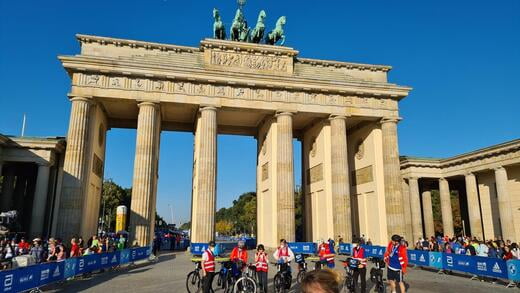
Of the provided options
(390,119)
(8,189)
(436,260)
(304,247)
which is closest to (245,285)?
(436,260)

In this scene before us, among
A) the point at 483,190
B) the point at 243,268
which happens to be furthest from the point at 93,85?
the point at 483,190

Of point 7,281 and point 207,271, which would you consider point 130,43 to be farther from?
point 207,271

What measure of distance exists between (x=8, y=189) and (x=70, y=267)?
842 inches

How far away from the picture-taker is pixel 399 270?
10.2 metres

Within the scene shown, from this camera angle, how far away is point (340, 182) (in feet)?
104

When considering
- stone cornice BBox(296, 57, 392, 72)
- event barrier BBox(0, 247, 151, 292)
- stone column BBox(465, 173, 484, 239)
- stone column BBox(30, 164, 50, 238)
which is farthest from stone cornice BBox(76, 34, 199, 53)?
stone column BBox(465, 173, 484, 239)

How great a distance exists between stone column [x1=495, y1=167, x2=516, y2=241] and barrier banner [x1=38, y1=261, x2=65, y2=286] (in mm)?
31716

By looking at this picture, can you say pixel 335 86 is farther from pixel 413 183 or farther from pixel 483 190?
pixel 483 190

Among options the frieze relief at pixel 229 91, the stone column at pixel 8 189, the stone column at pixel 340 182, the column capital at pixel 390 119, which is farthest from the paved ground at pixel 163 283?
the column capital at pixel 390 119

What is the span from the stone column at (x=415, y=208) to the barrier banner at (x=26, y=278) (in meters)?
34.6

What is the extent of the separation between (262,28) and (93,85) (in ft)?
53.3

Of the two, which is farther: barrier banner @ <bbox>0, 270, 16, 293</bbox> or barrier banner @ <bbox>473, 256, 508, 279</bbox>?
barrier banner @ <bbox>473, 256, 508, 279</bbox>

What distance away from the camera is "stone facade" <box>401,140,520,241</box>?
30406 millimetres

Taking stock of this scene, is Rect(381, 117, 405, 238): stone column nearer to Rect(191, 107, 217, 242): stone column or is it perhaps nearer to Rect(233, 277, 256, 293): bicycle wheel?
Rect(191, 107, 217, 242): stone column
